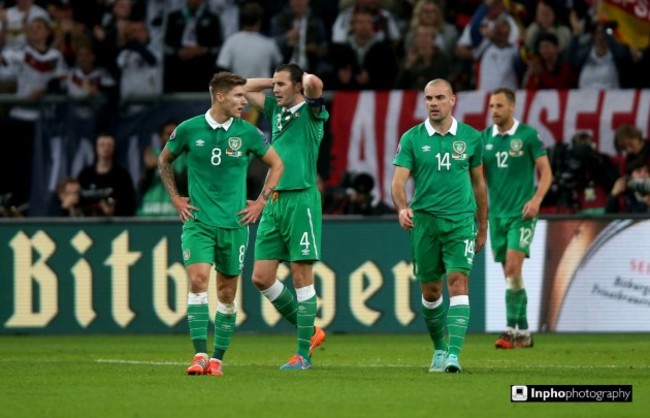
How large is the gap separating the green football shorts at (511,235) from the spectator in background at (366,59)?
5.13 meters

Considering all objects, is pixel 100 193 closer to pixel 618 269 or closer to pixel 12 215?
pixel 12 215

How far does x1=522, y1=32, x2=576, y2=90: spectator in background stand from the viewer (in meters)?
20.2

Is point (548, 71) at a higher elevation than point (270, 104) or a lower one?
higher

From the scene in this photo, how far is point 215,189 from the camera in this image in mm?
12406

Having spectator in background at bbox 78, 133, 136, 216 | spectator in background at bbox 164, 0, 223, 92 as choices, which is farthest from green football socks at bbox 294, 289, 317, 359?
spectator in background at bbox 164, 0, 223, 92

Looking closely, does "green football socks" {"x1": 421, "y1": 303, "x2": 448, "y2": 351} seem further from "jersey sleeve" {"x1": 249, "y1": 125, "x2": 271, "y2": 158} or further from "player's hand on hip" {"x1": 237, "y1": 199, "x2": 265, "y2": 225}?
"jersey sleeve" {"x1": 249, "y1": 125, "x2": 271, "y2": 158}

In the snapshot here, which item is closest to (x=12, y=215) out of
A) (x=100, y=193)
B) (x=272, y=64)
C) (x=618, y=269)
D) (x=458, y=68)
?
(x=100, y=193)

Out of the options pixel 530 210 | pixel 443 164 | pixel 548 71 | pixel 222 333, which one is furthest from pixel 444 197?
pixel 548 71

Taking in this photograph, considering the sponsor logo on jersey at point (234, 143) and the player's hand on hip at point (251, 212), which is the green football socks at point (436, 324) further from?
the sponsor logo on jersey at point (234, 143)

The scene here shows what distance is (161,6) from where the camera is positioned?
22.9m

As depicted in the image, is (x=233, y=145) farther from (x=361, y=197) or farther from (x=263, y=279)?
(x=361, y=197)

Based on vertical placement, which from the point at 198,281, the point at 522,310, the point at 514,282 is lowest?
the point at 522,310

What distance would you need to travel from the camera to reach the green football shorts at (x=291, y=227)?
1290cm

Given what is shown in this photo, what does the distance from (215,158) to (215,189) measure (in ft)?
0.77
